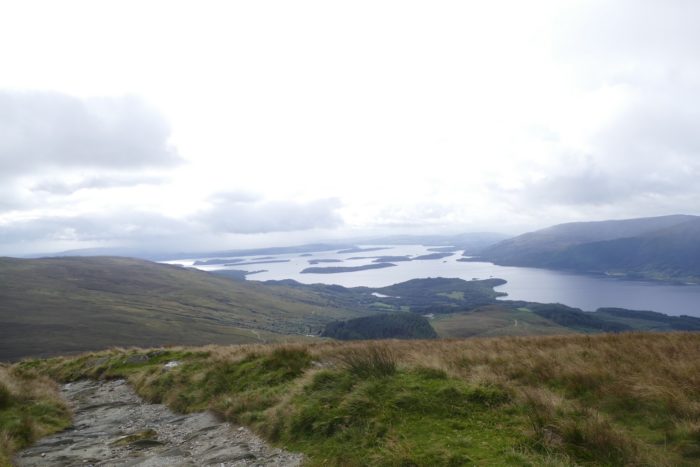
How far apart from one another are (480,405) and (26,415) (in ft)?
44.4

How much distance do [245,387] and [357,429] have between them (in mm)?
6455

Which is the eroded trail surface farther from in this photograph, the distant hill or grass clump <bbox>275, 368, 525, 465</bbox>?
the distant hill

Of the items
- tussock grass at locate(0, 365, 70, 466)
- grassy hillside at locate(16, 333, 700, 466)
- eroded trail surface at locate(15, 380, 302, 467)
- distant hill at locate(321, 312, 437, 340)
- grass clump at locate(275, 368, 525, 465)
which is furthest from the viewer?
distant hill at locate(321, 312, 437, 340)

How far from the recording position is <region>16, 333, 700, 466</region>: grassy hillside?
265 inches

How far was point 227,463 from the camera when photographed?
27.5ft

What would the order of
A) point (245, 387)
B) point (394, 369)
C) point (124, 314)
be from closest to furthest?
point (394, 369) → point (245, 387) → point (124, 314)

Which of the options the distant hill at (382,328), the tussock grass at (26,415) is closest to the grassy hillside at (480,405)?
the tussock grass at (26,415)

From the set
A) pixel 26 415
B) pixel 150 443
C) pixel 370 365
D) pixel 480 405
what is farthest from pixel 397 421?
pixel 26 415

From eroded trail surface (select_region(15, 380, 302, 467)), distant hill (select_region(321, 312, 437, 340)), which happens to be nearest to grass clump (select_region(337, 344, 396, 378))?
eroded trail surface (select_region(15, 380, 302, 467))

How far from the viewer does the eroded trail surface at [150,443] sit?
875cm

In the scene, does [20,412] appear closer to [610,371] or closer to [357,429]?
[357,429]

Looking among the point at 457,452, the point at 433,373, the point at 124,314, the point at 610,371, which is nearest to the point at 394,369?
the point at 433,373

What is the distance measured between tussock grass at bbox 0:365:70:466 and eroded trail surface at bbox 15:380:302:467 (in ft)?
1.18

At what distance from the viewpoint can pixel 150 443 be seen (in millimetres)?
10500
